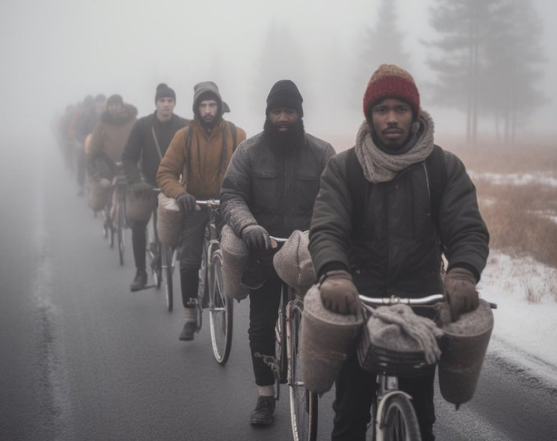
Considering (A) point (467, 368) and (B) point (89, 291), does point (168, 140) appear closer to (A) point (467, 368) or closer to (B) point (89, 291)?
(B) point (89, 291)

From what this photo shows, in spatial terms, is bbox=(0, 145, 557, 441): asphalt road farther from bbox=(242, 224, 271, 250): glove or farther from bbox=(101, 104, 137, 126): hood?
bbox=(101, 104, 137, 126): hood

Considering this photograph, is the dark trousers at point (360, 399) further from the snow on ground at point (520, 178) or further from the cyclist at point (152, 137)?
the snow on ground at point (520, 178)

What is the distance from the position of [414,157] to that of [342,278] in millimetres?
637

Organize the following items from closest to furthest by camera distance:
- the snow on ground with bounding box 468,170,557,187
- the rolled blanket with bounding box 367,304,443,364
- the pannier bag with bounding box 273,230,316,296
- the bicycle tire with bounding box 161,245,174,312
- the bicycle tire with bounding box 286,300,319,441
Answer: the rolled blanket with bounding box 367,304,443,364, the pannier bag with bounding box 273,230,316,296, the bicycle tire with bounding box 286,300,319,441, the bicycle tire with bounding box 161,245,174,312, the snow on ground with bounding box 468,170,557,187

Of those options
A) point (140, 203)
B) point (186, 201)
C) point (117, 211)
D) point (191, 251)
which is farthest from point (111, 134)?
point (186, 201)

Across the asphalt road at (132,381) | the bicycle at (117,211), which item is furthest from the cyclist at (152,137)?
the bicycle at (117,211)

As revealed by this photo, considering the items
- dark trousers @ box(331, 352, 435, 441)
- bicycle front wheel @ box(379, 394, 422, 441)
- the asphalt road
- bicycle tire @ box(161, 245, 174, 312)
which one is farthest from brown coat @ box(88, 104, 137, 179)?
bicycle front wheel @ box(379, 394, 422, 441)

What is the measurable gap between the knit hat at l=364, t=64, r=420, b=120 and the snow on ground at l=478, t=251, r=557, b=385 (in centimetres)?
298

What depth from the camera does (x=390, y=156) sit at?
2.95 metres

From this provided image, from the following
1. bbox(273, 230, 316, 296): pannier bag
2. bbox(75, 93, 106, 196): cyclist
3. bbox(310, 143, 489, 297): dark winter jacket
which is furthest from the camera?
bbox(75, 93, 106, 196): cyclist

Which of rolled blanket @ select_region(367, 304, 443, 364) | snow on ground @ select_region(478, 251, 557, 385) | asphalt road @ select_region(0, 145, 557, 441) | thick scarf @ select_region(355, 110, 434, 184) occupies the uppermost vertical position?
thick scarf @ select_region(355, 110, 434, 184)

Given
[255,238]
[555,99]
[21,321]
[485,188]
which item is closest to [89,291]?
[21,321]

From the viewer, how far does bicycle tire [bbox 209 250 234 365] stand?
17.8 ft

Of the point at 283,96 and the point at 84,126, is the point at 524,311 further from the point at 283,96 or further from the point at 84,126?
the point at 84,126
